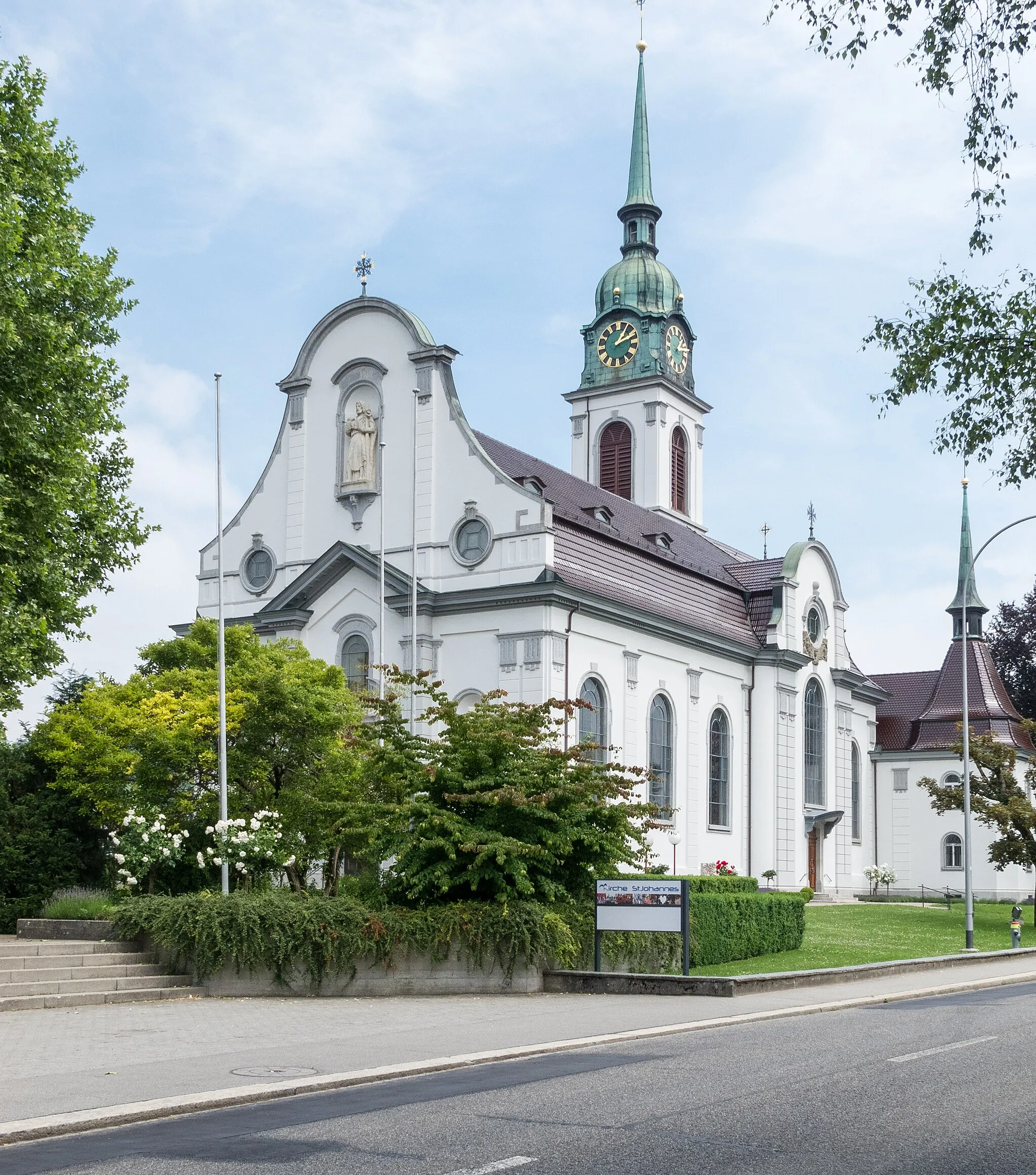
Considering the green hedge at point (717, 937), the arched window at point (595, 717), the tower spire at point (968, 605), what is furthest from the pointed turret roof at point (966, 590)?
the green hedge at point (717, 937)

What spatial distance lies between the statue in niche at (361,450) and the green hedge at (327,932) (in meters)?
23.7

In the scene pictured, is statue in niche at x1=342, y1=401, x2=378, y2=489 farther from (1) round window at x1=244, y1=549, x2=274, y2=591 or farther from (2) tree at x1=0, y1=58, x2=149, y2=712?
(2) tree at x1=0, y1=58, x2=149, y2=712

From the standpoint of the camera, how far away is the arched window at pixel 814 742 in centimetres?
5475

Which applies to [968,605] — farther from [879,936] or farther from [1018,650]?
[879,936]

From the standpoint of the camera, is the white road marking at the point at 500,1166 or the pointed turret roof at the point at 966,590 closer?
the white road marking at the point at 500,1166

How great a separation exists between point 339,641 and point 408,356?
342 inches

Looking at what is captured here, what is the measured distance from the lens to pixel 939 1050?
13.7m

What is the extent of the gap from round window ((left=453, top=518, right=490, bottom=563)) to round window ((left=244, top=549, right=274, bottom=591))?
6870 mm

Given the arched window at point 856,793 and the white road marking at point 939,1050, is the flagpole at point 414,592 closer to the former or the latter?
the white road marking at point 939,1050

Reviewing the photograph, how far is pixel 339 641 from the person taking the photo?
1671 inches

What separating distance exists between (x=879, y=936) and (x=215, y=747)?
53.5 feet

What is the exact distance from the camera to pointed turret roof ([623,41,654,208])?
6831cm

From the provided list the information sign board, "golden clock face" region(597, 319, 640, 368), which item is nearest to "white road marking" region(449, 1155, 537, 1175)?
the information sign board

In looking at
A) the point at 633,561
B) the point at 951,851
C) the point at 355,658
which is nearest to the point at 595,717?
the point at 633,561
